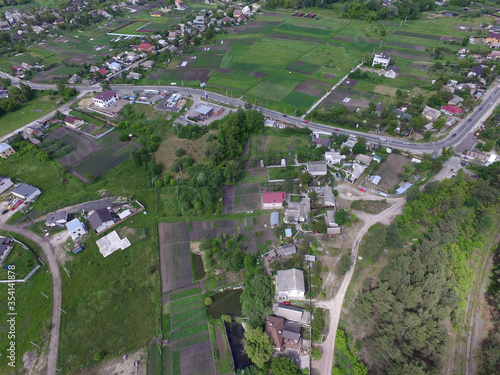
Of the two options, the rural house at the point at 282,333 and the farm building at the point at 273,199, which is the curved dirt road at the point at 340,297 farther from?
the farm building at the point at 273,199

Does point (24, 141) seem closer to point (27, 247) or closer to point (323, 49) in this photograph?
point (27, 247)

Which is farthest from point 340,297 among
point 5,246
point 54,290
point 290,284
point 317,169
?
point 5,246

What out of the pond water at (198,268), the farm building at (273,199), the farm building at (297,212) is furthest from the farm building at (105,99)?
the farm building at (297,212)

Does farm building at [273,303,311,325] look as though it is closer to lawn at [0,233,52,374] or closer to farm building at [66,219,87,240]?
lawn at [0,233,52,374]

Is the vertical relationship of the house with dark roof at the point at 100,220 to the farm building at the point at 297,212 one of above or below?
below

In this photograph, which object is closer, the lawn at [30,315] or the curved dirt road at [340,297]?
the curved dirt road at [340,297]

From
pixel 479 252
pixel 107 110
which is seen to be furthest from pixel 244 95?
pixel 479 252

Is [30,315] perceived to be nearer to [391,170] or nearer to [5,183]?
[5,183]
